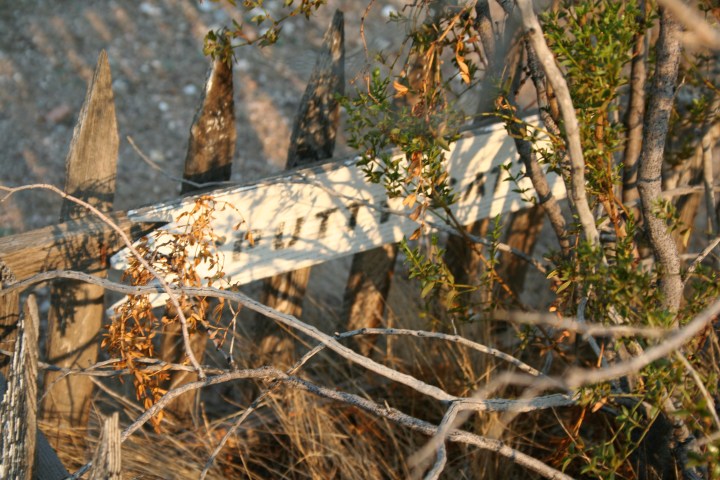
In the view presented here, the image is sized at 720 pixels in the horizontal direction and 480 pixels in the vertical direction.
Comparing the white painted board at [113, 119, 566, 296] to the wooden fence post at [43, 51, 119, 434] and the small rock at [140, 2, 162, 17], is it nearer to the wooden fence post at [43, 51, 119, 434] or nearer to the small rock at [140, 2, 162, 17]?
the wooden fence post at [43, 51, 119, 434]

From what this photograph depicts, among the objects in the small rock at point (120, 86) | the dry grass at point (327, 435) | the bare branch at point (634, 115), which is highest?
the small rock at point (120, 86)

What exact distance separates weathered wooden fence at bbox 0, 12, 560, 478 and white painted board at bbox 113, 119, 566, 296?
4 cm

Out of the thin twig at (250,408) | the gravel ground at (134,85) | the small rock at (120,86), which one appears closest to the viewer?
the thin twig at (250,408)

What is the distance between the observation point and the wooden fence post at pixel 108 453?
1.16 meters

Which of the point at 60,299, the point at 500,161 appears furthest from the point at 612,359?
the point at 60,299

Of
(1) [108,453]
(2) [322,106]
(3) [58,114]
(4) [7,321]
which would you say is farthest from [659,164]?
(3) [58,114]

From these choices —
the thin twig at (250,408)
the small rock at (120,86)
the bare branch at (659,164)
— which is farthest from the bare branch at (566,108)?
the small rock at (120,86)

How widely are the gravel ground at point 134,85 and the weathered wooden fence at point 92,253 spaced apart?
5.69 feet

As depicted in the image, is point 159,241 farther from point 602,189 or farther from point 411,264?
point 602,189

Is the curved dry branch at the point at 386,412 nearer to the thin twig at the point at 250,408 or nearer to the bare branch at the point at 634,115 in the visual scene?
the thin twig at the point at 250,408

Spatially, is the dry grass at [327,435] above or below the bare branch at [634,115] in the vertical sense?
below

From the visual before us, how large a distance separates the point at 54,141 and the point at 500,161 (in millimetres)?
3076

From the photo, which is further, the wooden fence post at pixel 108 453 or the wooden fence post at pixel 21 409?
the wooden fence post at pixel 21 409

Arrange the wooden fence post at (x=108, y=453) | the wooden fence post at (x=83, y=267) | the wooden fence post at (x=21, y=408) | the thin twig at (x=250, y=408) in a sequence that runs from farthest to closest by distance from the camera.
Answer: the wooden fence post at (x=83, y=267) → the thin twig at (x=250, y=408) → the wooden fence post at (x=21, y=408) → the wooden fence post at (x=108, y=453)
